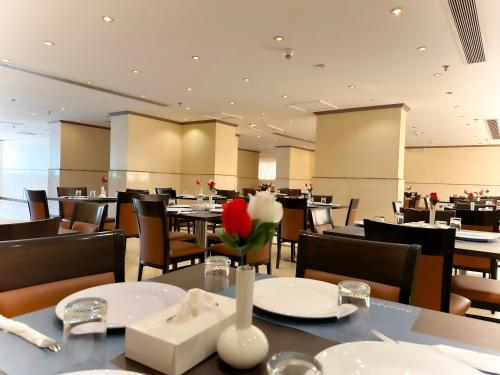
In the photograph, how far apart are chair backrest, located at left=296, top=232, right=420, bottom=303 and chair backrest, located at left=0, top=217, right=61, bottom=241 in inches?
49.5

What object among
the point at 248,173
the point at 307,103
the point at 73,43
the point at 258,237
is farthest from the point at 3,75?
the point at 248,173

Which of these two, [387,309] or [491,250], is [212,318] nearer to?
[387,309]

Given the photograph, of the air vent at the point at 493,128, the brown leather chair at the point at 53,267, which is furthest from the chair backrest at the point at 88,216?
the air vent at the point at 493,128

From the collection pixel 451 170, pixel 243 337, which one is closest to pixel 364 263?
pixel 243 337

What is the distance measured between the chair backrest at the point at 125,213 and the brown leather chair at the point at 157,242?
1.54 m

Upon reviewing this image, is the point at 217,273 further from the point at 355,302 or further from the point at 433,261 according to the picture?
the point at 433,261

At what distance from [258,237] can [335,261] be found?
29.2 inches

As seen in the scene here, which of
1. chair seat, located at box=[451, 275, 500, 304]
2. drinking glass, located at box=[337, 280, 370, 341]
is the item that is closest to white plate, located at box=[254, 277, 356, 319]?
drinking glass, located at box=[337, 280, 370, 341]

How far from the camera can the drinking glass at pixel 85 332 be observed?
2.06 feet

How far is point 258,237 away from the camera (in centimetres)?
63

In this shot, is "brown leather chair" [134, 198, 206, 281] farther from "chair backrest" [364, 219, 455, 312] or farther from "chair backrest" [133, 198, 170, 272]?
"chair backrest" [364, 219, 455, 312]

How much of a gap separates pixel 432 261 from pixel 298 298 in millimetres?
990

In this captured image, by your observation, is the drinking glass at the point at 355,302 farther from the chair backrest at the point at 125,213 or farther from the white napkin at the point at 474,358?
the chair backrest at the point at 125,213

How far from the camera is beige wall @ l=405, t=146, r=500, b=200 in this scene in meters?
13.7
